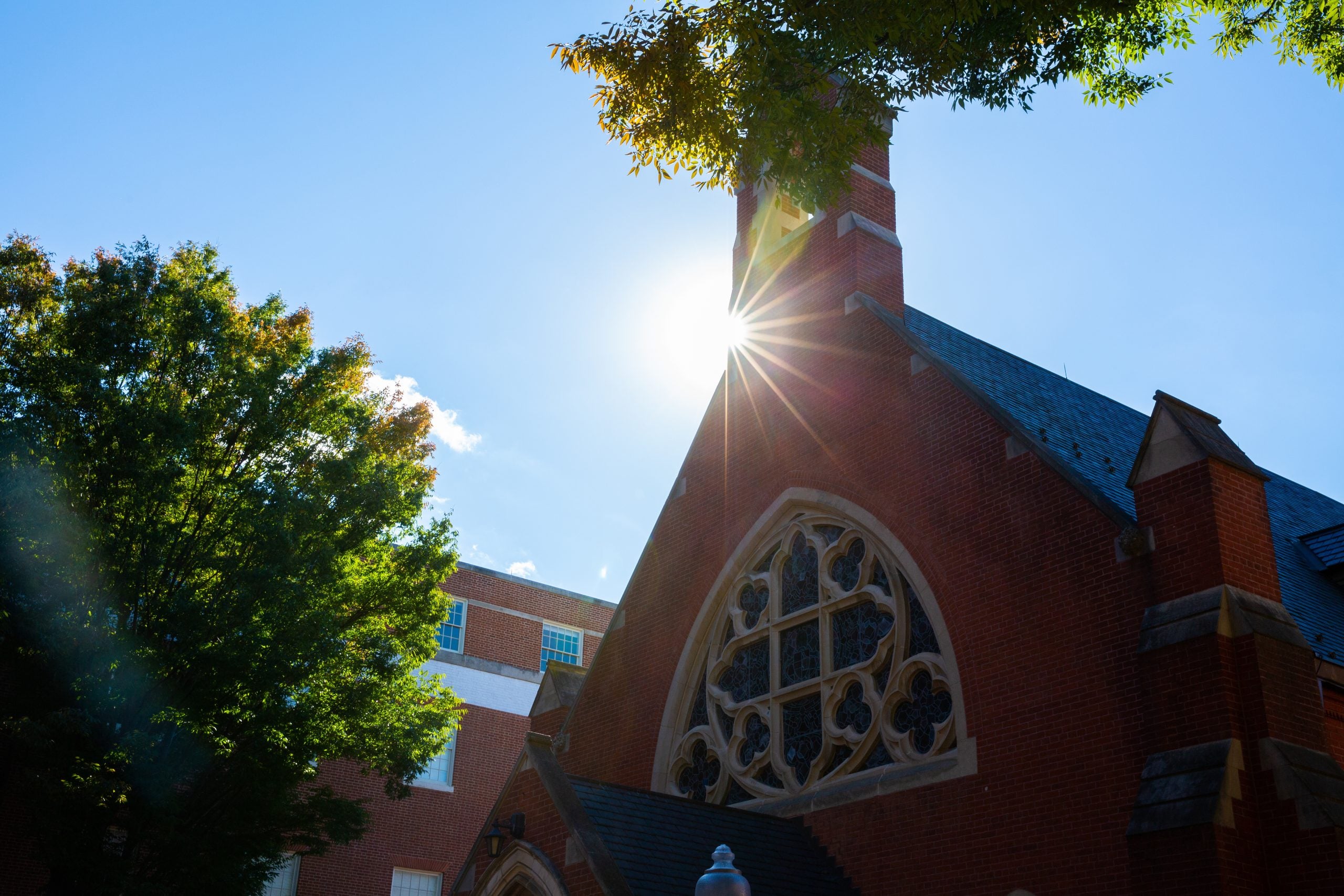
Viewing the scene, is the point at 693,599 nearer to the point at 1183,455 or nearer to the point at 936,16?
the point at 1183,455

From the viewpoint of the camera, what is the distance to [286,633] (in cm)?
1688

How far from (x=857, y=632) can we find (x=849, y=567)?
34.6 inches

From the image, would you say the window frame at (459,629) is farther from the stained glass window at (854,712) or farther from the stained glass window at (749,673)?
the stained glass window at (854,712)

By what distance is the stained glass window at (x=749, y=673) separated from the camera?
15.1 meters

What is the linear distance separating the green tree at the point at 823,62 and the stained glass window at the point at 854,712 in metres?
5.77

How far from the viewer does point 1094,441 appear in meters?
15.5

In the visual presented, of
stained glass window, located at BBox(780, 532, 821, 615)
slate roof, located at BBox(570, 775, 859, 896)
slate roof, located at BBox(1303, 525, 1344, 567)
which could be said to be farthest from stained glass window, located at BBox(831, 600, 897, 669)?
slate roof, located at BBox(1303, 525, 1344, 567)

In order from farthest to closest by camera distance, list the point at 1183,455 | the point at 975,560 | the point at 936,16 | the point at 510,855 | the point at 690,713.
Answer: the point at 690,713 → the point at 975,560 → the point at 510,855 → the point at 1183,455 → the point at 936,16

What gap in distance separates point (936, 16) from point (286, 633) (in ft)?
39.8

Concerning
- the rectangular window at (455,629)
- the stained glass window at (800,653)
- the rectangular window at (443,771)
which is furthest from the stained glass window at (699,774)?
the rectangular window at (455,629)

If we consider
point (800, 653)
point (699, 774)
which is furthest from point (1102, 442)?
point (699, 774)

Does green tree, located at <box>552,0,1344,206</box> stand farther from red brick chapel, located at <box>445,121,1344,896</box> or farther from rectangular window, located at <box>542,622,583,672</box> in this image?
rectangular window, located at <box>542,622,583,672</box>

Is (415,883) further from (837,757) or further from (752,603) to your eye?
(837,757)

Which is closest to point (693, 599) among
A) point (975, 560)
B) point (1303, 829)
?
point (975, 560)
